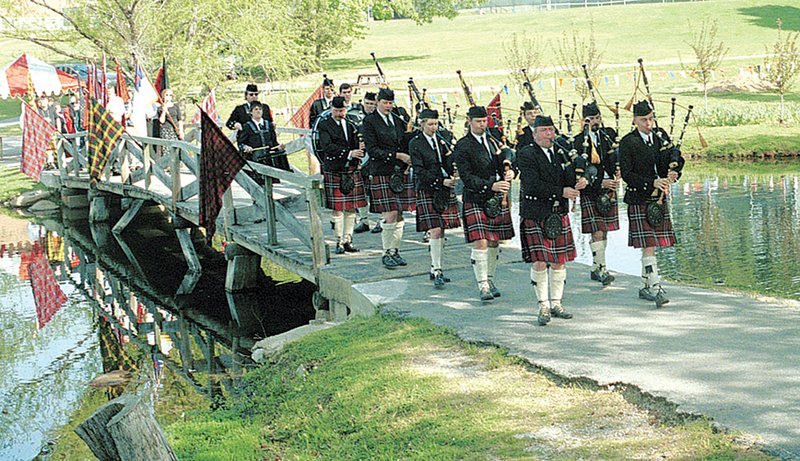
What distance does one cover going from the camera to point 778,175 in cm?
1886

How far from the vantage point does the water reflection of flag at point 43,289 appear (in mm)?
13109

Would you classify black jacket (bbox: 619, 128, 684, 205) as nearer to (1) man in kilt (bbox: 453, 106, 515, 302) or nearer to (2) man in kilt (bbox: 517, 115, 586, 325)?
(2) man in kilt (bbox: 517, 115, 586, 325)

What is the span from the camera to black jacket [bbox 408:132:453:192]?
9234mm

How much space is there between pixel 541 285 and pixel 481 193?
1.11m

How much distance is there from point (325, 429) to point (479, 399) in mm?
1005

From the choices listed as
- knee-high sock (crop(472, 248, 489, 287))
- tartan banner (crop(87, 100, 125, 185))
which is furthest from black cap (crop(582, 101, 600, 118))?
tartan banner (crop(87, 100, 125, 185))

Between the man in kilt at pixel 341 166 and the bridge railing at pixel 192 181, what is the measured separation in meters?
0.37

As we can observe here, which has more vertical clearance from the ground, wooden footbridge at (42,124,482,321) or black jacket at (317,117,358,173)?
black jacket at (317,117,358,173)

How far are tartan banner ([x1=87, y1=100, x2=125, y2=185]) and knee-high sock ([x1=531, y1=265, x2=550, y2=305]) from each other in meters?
10.3

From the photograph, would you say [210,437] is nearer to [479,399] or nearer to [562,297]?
[479,399]

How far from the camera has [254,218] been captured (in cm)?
1331

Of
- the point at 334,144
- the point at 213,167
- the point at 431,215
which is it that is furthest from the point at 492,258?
the point at 213,167

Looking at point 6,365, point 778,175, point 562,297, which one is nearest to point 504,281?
point 562,297

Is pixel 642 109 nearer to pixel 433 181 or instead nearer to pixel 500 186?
pixel 500 186
